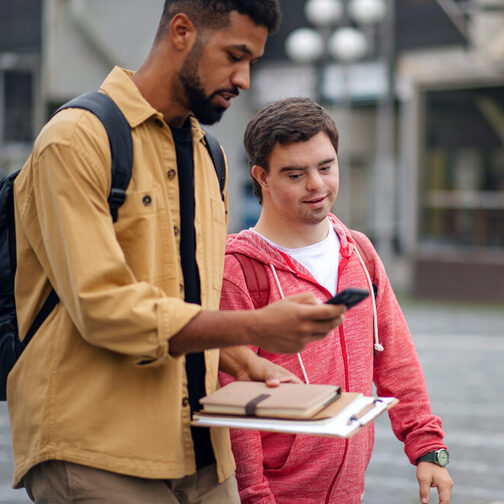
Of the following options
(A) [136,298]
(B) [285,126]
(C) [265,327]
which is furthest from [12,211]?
(B) [285,126]

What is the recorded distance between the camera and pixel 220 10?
7.55 ft

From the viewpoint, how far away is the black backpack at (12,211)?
7.39 feet

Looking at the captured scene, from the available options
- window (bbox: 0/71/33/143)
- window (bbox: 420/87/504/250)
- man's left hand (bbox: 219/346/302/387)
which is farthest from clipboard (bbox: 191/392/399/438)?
window (bbox: 0/71/33/143)

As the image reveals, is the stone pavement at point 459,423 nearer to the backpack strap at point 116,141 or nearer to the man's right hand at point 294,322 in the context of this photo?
the man's right hand at point 294,322

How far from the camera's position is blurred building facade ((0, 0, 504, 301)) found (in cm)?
1945

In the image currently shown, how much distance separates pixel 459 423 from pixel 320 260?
5.19m

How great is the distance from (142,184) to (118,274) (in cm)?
27

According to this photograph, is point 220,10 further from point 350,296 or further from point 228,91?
point 350,296

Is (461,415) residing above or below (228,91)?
below

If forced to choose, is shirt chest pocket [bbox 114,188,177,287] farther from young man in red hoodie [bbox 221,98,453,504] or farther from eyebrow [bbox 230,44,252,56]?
young man in red hoodie [bbox 221,98,453,504]

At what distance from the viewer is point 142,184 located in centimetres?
231

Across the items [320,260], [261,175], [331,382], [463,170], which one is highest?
[463,170]

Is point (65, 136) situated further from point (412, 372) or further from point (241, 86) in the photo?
point (412, 372)

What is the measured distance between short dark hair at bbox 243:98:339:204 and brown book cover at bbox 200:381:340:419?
85 centimetres
